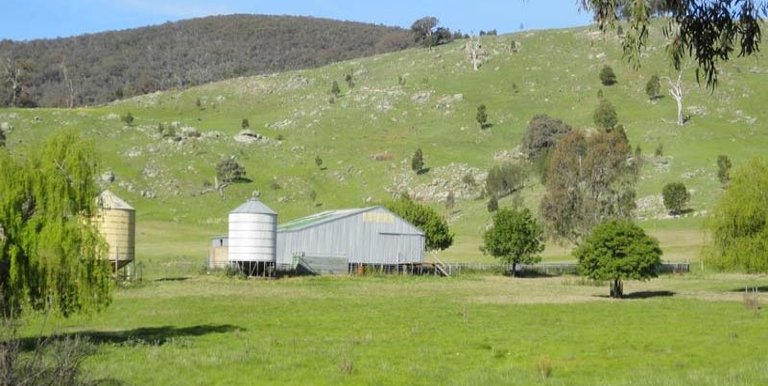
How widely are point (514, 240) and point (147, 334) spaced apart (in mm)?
49454

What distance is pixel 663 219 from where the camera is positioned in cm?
10388

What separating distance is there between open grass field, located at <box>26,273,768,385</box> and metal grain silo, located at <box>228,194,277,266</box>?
1110 centimetres

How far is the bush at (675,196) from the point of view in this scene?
10206 centimetres

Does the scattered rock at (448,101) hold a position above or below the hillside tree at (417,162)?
above

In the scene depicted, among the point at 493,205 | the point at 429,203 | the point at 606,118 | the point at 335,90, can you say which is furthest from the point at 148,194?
the point at 606,118

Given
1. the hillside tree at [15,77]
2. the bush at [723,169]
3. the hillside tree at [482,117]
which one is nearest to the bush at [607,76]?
the hillside tree at [482,117]

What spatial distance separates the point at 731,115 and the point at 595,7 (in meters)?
132

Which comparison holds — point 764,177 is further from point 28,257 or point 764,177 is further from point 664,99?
point 664,99

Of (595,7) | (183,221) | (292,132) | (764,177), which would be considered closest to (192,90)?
(292,132)

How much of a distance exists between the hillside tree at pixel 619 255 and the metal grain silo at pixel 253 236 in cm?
2529

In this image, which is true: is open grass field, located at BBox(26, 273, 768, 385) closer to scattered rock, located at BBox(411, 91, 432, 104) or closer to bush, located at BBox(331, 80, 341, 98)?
scattered rock, located at BBox(411, 91, 432, 104)

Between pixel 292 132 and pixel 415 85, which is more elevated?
pixel 415 85

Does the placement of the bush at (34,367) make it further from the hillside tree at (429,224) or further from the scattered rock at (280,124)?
the scattered rock at (280,124)

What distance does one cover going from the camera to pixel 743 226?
182 ft
